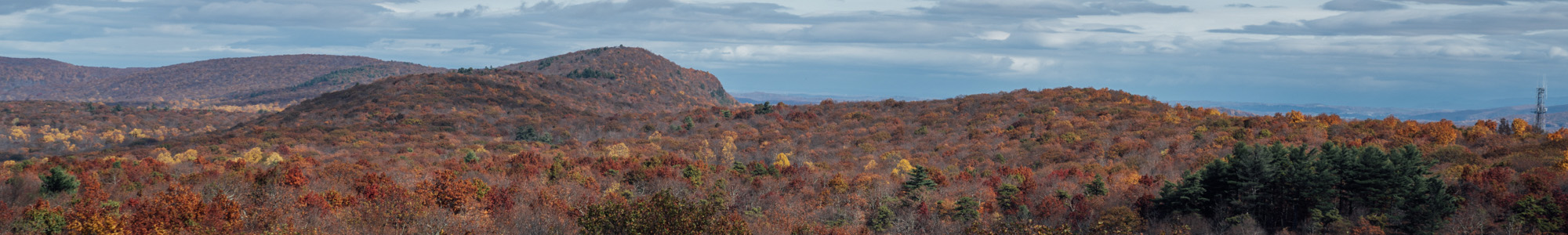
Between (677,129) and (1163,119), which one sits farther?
(677,129)

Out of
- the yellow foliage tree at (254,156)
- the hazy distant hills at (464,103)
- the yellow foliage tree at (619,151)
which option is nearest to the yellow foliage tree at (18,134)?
the hazy distant hills at (464,103)

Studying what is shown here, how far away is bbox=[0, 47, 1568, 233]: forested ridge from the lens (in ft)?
81.6

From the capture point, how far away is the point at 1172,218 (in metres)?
34.3

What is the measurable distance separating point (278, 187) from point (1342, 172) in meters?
41.8

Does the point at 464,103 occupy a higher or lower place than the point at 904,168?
higher

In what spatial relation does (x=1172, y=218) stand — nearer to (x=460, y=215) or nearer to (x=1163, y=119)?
(x=460, y=215)

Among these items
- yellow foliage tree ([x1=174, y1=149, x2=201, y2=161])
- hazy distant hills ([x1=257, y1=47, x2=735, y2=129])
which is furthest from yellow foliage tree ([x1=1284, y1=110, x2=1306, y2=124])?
yellow foliage tree ([x1=174, y1=149, x2=201, y2=161])

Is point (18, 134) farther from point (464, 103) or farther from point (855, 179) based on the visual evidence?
point (855, 179)

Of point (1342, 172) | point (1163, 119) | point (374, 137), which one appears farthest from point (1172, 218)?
point (374, 137)

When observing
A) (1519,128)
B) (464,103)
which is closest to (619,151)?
(464,103)

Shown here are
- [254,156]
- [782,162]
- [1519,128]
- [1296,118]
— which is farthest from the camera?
[1296,118]

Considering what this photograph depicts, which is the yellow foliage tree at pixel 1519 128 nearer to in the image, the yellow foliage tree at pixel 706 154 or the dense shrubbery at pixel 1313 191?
the dense shrubbery at pixel 1313 191

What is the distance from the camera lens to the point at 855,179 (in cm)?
4575

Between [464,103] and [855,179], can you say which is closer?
[855,179]
